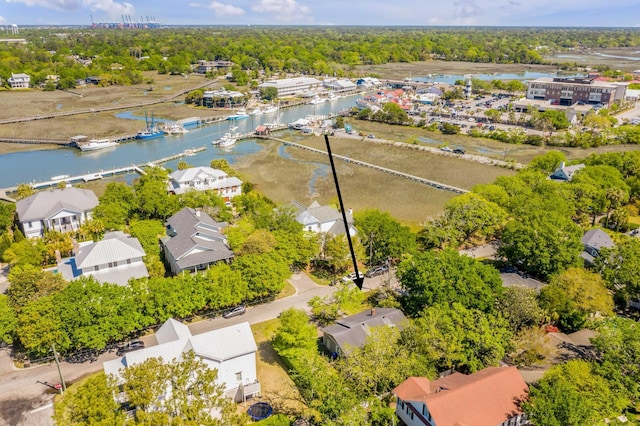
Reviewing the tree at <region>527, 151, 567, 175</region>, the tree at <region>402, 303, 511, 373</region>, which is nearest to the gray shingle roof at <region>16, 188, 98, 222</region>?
the tree at <region>402, 303, 511, 373</region>

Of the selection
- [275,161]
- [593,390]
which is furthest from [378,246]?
[275,161]

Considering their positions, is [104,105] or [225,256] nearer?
[225,256]

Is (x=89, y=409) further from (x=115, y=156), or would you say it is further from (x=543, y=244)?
(x=115, y=156)

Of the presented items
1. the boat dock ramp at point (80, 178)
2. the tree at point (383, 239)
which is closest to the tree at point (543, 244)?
the tree at point (383, 239)

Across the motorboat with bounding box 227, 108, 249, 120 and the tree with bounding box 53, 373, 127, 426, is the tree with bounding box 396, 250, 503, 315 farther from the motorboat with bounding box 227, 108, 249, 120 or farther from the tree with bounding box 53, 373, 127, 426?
the motorboat with bounding box 227, 108, 249, 120

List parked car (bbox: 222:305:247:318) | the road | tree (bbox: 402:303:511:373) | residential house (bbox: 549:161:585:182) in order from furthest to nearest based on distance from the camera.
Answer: residential house (bbox: 549:161:585:182), parked car (bbox: 222:305:247:318), tree (bbox: 402:303:511:373), the road

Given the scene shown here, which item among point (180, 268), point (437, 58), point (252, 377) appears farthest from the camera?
Answer: point (437, 58)

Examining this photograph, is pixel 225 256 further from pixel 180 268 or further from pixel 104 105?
pixel 104 105
